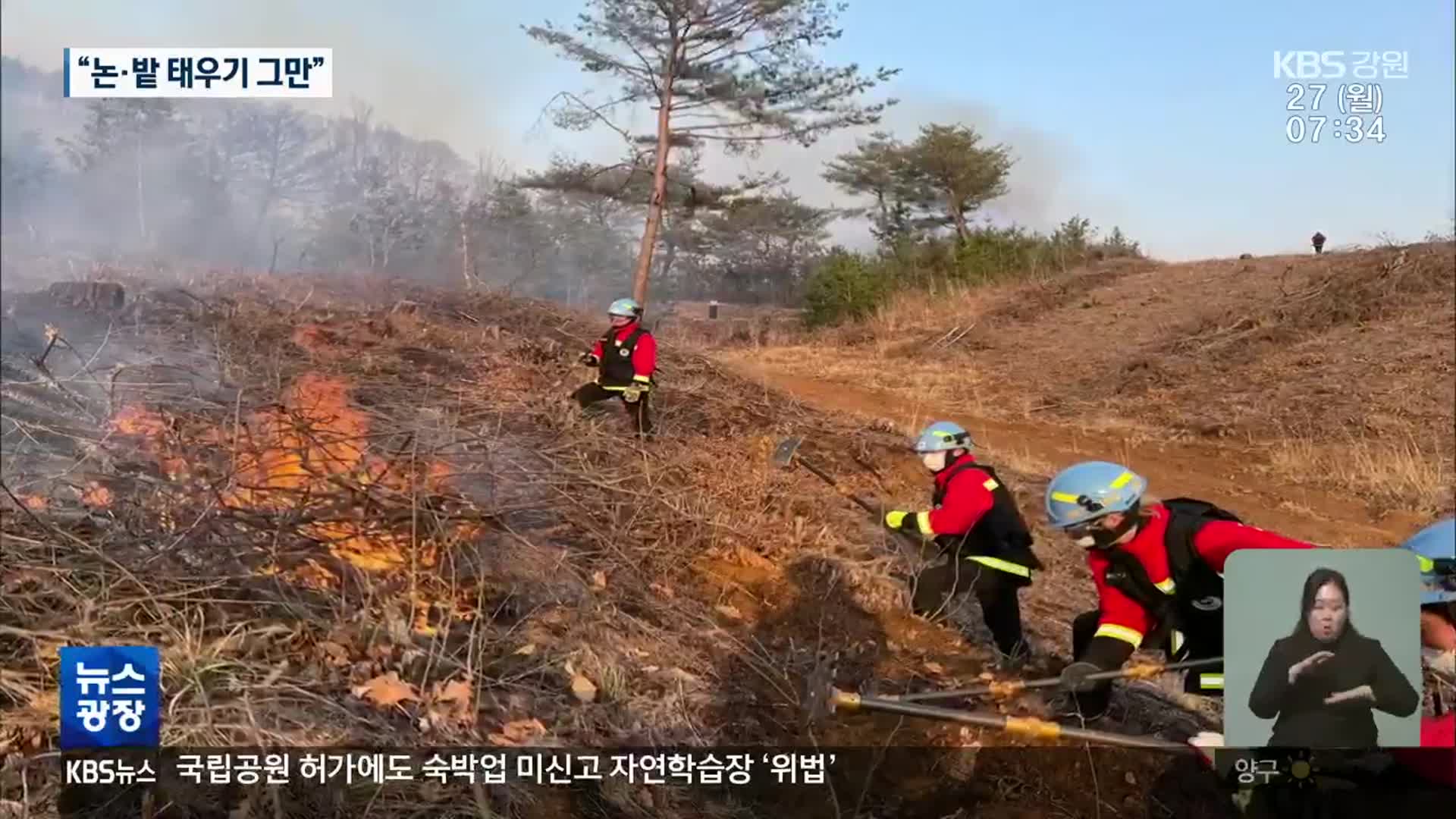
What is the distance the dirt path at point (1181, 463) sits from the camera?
313 inches

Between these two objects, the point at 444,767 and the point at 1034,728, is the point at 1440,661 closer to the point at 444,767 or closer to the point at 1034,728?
the point at 1034,728

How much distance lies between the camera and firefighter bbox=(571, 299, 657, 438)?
7.36m

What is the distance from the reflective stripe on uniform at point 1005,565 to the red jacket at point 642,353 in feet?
11.3

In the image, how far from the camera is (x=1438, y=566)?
2.72 m

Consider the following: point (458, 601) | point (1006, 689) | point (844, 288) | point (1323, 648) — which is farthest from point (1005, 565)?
point (844, 288)

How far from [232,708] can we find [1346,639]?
11.4 ft

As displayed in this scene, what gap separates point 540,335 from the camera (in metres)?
10.5

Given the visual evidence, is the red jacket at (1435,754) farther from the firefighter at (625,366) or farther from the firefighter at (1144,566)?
the firefighter at (625,366)

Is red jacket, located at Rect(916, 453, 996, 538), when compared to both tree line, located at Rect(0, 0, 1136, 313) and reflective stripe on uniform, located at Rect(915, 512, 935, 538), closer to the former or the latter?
reflective stripe on uniform, located at Rect(915, 512, 935, 538)

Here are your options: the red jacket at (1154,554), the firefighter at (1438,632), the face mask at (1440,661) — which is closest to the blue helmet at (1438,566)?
the firefighter at (1438,632)

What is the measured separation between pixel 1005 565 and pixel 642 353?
3648mm

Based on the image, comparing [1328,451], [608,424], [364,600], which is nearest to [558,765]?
[364,600]

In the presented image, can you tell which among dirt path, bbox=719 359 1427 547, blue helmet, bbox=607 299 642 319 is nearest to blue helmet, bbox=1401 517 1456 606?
dirt path, bbox=719 359 1427 547

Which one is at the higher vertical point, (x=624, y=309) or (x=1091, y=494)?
(x=624, y=309)
